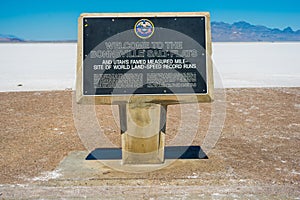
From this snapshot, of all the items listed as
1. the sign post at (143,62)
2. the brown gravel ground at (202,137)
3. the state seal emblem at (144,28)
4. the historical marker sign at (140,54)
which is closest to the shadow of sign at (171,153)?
the brown gravel ground at (202,137)

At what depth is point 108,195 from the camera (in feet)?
13.7

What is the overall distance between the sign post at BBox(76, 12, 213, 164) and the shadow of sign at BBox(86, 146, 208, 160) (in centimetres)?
81

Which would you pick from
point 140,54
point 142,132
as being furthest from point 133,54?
point 142,132

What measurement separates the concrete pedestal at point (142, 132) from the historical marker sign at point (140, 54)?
0.18m

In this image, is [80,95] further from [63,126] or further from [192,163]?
[63,126]

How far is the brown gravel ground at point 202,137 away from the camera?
4785mm

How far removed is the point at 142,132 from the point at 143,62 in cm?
81

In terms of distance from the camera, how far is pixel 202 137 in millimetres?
6777

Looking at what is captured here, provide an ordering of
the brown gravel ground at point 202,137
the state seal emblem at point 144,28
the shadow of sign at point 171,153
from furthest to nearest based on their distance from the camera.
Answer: the shadow of sign at point 171,153 → the state seal emblem at point 144,28 → the brown gravel ground at point 202,137

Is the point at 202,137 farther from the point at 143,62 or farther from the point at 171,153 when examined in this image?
the point at 143,62

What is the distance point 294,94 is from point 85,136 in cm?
568

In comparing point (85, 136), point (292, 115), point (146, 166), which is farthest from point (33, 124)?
point (292, 115)

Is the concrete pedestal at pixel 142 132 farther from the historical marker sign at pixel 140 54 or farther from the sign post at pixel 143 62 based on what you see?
the historical marker sign at pixel 140 54

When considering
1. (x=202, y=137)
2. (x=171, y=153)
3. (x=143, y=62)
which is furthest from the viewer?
(x=202, y=137)
